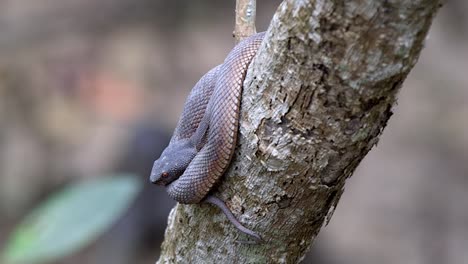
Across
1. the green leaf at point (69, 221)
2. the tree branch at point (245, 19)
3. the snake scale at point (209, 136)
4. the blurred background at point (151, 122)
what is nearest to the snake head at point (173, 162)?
the snake scale at point (209, 136)

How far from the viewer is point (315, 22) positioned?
1491mm

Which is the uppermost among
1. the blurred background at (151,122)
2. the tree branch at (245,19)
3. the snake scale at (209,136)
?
the tree branch at (245,19)

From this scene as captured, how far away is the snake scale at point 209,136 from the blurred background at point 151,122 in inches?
174

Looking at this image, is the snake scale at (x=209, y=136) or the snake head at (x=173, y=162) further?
the snake head at (x=173, y=162)

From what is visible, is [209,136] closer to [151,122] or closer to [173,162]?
[173,162]

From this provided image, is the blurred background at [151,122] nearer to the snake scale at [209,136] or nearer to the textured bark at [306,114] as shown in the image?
the snake scale at [209,136]

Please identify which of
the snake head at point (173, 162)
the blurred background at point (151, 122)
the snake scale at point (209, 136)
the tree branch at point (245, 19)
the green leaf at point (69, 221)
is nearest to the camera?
the snake scale at point (209, 136)

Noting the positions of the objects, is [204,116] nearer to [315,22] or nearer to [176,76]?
[315,22]

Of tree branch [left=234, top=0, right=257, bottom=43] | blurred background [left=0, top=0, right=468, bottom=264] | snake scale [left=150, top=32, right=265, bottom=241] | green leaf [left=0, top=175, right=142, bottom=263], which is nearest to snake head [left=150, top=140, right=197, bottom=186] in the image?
snake scale [left=150, top=32, right=265, bottom=241]

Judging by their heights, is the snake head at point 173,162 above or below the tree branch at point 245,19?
below

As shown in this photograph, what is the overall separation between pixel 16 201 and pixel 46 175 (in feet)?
1.43

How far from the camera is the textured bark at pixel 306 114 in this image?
143cm

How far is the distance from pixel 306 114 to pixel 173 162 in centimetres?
82

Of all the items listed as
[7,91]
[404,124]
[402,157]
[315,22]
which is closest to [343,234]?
[402,157]
